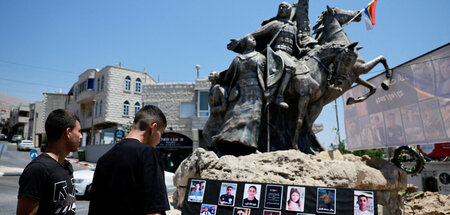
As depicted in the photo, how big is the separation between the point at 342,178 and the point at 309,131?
2.79 meters

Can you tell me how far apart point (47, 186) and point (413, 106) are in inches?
393

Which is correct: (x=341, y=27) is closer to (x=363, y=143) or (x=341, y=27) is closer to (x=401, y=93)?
(x=401, y=93)

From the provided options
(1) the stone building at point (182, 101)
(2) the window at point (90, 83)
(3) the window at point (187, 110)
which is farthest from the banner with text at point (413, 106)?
(2) the window at point (90, 83)

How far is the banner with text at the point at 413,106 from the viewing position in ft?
29.5

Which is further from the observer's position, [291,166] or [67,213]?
[291,166]

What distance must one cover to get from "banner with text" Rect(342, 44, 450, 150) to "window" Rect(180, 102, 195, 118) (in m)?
21.7

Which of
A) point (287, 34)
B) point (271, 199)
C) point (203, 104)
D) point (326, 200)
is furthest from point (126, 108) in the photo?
point (326, 200)

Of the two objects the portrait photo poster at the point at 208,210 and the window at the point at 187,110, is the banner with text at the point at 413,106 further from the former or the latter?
the window at the point at 187,110

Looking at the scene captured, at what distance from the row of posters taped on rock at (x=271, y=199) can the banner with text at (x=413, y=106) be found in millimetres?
6674

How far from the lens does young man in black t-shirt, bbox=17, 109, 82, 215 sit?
2215mm

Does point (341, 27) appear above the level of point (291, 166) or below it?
above

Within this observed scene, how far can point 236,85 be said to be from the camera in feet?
26.7

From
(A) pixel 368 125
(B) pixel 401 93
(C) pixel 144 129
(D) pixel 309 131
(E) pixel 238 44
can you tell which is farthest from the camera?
(A) pixel 368 125

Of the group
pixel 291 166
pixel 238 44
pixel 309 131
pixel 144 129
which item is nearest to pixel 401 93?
pixel 309 131
